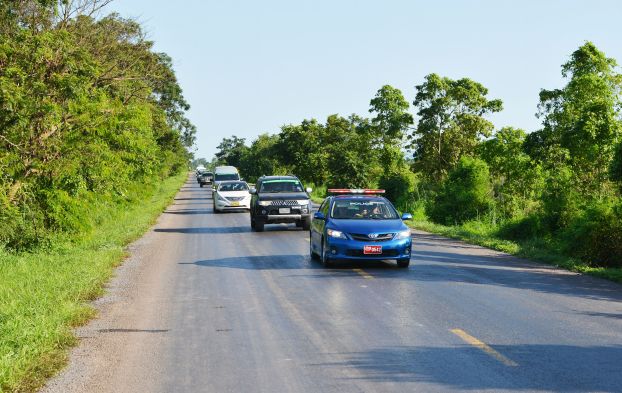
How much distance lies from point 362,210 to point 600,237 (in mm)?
5690

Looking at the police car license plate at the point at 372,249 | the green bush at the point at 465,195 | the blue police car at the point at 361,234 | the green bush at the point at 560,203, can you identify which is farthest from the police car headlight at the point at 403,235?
the green bush at the point at 465,195

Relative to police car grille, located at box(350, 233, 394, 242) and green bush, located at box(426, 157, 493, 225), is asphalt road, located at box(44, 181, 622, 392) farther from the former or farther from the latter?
green bush, located at box(426, 157, 493, 225)

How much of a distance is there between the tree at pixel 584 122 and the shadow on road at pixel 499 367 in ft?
61.9

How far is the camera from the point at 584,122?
1023 inches

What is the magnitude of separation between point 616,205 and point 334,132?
54.5 metres

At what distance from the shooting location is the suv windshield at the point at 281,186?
28531mm

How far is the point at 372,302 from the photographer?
38.5 ft

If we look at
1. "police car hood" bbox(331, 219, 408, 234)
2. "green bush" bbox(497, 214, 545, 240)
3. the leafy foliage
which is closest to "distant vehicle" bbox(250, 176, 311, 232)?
the leafy foliage

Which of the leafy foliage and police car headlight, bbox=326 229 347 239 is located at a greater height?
the leafy foliage

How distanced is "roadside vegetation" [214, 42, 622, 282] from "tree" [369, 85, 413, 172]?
0.09 m

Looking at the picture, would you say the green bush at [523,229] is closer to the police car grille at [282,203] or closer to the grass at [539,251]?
the grass at [539,251]

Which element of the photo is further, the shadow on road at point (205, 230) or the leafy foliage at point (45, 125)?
the shadow on road at point (205, 230)

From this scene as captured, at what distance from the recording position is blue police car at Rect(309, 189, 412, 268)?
15.9 meters

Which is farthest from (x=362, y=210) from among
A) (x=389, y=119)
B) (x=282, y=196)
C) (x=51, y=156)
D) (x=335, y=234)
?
(x=389, y=119)
